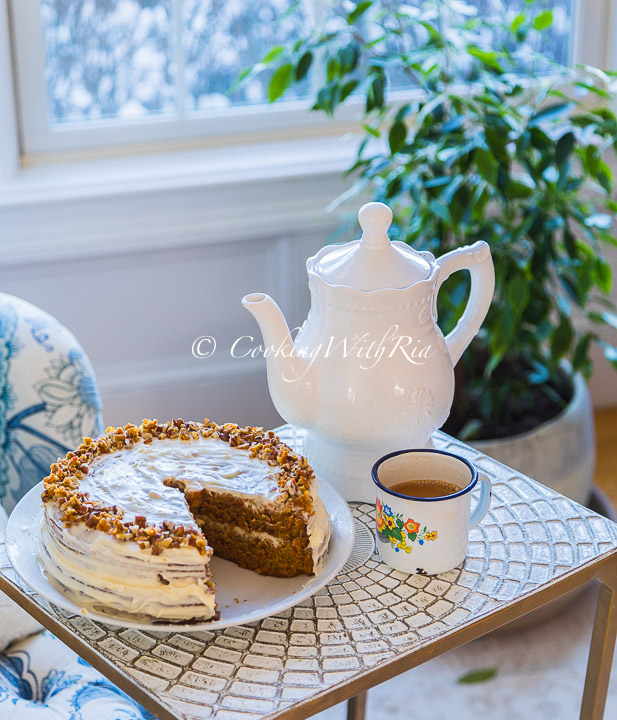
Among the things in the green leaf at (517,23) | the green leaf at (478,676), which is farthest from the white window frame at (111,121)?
the green leaf at (478,676)

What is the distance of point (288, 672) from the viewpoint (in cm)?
84

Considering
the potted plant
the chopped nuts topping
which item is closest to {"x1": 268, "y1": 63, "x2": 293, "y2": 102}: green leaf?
the potted plant

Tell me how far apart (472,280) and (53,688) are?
0.71m

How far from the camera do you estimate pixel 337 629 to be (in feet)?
2.94

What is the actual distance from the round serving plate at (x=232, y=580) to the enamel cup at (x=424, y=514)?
0.16 feet

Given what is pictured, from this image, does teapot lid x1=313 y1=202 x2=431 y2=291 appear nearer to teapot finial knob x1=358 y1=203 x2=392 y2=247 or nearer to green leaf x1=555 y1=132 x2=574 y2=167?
teapot finial knob x1=358 y1=203 x2=392 y2=247

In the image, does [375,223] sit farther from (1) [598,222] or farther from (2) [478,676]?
(2) [478,676]

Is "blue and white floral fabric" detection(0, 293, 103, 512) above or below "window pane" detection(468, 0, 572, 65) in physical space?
below

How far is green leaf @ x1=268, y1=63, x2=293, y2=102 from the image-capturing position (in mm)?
1764

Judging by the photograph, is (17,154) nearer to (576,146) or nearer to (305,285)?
(305,285)

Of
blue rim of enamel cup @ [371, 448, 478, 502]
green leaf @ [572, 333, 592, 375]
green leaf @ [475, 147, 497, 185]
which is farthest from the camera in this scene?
green leaf @ [572, 333, 592, 375]

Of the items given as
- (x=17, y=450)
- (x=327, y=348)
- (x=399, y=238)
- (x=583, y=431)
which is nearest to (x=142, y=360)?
(x=399, y=238)

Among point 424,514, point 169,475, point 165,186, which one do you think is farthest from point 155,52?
point 424,514

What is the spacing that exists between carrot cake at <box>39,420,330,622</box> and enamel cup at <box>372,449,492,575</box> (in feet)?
0.23
